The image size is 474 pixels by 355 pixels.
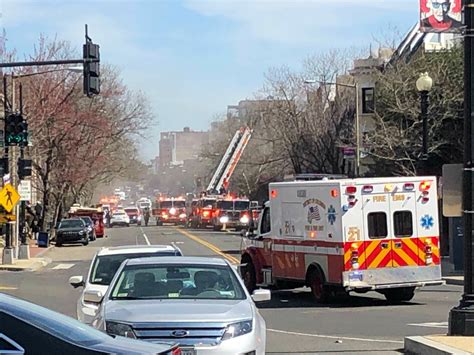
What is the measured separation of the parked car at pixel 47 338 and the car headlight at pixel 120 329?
10.5ft

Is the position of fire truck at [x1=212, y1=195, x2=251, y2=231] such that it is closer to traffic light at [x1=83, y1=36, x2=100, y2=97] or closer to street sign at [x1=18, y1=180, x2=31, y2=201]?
street sign at [x1=18, y1=180, x2=31, y2=201]

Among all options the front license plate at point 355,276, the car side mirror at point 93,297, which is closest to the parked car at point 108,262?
the car side mirror at point 93,297

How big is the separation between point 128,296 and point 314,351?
12.7 ft

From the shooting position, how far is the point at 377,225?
1984 cm

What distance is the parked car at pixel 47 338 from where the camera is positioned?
17.5 ft

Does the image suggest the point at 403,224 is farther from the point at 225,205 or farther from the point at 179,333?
the point at 225,205

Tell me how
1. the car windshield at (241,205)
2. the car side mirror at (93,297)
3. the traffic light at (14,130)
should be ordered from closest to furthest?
1. the car side mirror at (93,297)
2. the traffic light at (14,130)
3. the car windshield at (241,205)

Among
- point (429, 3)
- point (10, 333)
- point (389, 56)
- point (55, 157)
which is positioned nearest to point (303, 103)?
point (389, 56)

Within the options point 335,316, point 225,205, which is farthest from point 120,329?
point 225,205

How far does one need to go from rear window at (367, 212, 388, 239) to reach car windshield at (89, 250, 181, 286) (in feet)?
22.4

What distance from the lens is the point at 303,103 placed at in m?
59.2

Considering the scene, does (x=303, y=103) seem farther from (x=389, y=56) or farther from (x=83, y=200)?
(x=83, y=200)

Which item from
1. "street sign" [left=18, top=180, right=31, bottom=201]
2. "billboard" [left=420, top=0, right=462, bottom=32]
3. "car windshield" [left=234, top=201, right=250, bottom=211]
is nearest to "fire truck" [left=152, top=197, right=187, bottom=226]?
"car windshield" [left=234, top=201, right=250, bottom=211]

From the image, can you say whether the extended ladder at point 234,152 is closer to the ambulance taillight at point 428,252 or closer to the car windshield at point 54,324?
the ambulance taillight at point 428,252
